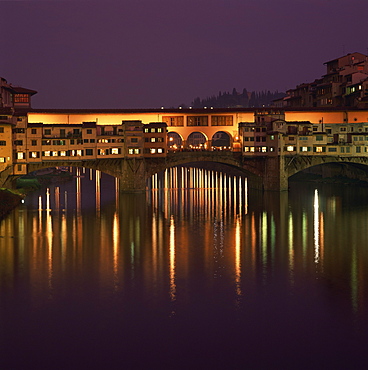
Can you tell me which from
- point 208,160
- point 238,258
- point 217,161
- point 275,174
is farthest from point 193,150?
point 238,258

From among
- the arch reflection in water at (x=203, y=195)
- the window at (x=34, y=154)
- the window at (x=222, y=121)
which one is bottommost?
the arch reflection in water at (x=203, y=195)

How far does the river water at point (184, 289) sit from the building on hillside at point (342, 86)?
106 feet

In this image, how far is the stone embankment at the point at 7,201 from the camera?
2089 inches

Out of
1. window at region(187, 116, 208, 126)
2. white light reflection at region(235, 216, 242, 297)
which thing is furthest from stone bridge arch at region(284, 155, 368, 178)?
white light reflection at region(235, 216, 242, 297)

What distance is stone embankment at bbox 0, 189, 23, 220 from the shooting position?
53066 mm

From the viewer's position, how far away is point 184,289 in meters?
29.6

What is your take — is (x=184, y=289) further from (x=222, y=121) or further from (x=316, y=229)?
(x=222, y=121)

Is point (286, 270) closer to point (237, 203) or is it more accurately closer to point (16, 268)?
point (16, 268)

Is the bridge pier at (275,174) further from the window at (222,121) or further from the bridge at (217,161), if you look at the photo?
the window at (222,121)

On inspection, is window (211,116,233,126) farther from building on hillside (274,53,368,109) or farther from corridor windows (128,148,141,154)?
building on hillside (274,53,368,109)

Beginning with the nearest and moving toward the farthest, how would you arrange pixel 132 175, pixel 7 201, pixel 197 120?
pixel 7 201, pixel 132 175, pixel 197 120

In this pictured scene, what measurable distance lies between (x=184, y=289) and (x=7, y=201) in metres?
32.2

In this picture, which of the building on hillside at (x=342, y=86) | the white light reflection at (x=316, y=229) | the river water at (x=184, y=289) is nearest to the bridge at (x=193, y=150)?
the white light reflection at (x=316, y=229)

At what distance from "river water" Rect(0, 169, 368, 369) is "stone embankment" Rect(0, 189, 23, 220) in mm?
953
